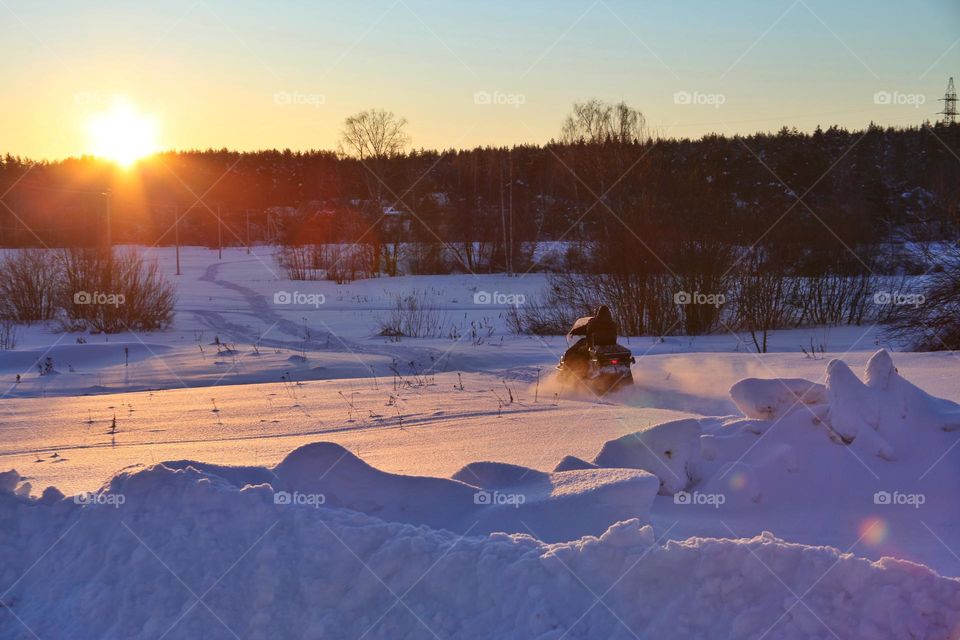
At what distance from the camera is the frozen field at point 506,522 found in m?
3.55

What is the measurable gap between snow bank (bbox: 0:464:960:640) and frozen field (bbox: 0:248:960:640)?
1 cm

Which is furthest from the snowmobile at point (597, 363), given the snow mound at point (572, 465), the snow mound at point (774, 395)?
the snow mound at point (572, 465)

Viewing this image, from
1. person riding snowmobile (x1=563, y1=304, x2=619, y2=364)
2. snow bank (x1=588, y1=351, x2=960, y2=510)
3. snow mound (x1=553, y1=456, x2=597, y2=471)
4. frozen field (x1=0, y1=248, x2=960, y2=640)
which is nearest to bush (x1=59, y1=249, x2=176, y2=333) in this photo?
frozen field (x1=0, y1=248, x2=960, y2=640)

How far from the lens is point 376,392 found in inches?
494

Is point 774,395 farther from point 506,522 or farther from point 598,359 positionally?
point 598,359

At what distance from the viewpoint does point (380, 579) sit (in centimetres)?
390

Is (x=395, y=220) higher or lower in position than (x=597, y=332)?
higher

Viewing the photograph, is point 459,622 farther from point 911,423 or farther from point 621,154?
point 621,154

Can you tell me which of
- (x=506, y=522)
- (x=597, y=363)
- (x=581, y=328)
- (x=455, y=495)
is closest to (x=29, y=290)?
(x=581, y=328)

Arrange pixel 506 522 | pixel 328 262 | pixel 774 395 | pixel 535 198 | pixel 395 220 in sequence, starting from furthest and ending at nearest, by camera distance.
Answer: pixel 535 198 < pixel 395 220 < pixel 328 262 < pixel 774 395 < pixel 506 522

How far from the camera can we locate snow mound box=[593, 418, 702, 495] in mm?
5730

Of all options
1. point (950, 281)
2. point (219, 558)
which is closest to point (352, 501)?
point (219, 558)

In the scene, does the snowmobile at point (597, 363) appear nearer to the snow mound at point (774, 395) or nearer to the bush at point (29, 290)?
the snow mound at point (774, 395)

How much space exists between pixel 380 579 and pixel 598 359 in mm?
8097
